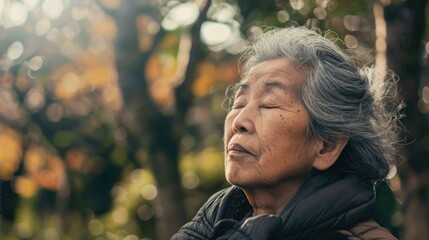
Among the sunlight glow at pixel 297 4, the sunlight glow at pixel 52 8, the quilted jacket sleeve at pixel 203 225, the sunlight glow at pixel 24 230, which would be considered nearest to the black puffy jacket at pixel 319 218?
the quilted jacket sleeve at pixel 203 225

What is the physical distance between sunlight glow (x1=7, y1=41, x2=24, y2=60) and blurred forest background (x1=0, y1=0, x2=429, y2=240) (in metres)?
0.01

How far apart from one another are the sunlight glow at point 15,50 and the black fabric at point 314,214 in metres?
5.78

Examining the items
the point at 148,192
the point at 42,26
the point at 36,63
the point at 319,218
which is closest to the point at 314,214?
the point at 319,218

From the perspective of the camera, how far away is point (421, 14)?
5688 millimetres

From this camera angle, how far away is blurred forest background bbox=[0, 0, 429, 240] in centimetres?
586

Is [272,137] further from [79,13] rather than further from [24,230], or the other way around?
[24,230]

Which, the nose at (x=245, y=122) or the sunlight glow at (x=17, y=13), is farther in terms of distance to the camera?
the sunlight glow at (x=17, y=13)

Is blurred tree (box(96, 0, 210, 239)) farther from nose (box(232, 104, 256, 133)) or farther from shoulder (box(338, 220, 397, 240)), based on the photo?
shoulder (box(338, 220, 397, 240))

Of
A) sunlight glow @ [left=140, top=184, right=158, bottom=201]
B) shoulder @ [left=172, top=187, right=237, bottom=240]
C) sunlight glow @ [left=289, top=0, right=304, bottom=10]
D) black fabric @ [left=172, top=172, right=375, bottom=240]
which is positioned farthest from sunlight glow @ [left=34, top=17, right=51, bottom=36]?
black fabric @ [left=172, top=172, right=375, bottom=240]

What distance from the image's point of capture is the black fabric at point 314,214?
8.82 ft

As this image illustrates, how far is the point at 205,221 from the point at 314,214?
455 millimetres

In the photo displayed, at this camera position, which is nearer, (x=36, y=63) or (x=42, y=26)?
(x=42, y=26)

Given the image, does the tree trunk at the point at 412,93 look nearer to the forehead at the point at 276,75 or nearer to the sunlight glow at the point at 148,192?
the forehead at the point at 276,75

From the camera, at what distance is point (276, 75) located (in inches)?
115
